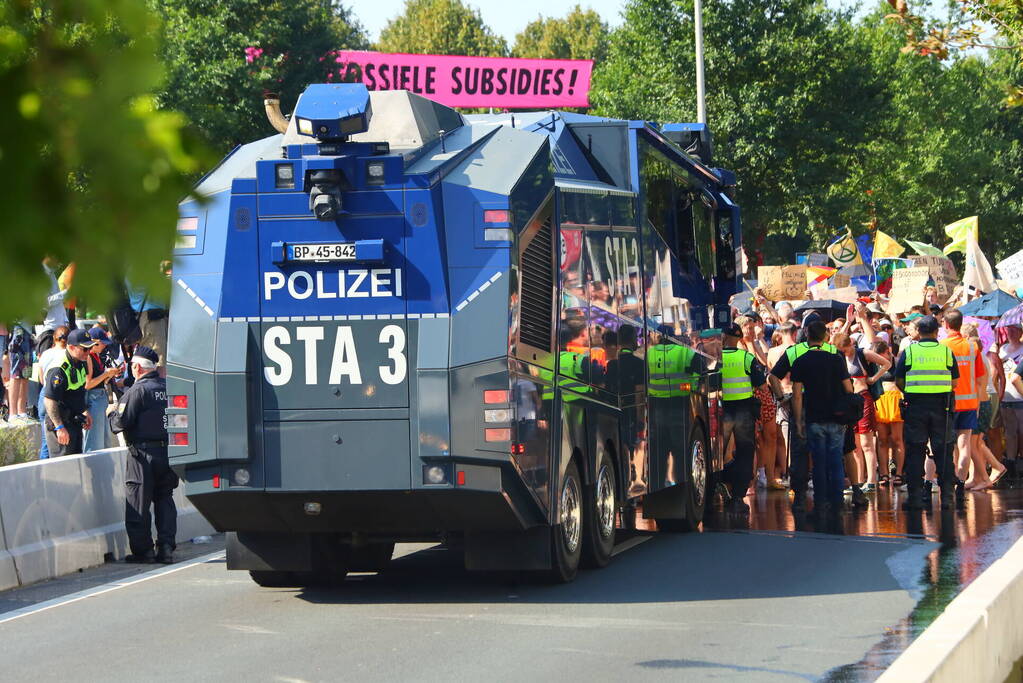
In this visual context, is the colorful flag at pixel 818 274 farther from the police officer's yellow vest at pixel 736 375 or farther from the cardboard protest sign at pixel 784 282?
the police officer's yellow vest at pixel 736 375

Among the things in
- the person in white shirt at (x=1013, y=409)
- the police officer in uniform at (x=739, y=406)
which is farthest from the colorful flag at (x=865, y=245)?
the police officer in uniform at (x=739, y=406)

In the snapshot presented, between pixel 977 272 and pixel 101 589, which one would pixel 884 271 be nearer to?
pixel 977 272

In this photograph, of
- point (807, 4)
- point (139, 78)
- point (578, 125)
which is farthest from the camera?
point (807, 4)

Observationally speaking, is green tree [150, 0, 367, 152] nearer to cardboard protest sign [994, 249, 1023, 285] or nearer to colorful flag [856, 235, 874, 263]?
cardboard protest sign [994, 249, 1023, 285]

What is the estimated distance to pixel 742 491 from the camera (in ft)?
54.5

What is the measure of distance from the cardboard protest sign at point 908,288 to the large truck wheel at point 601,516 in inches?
536

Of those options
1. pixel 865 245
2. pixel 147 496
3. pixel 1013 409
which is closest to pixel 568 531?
pixel 147 496

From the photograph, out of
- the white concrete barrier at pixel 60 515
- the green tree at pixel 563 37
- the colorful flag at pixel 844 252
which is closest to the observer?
the white concrete barrier at pixel 60 515

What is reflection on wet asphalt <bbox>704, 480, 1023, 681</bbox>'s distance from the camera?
9.30 meters

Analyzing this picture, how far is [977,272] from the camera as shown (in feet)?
91.1

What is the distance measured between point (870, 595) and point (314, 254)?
4244 mm

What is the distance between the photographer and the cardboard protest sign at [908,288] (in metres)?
24.3

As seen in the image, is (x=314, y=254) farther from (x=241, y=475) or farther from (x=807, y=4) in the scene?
(x=807, y=4)

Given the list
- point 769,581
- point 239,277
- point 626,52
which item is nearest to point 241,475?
point 239,277
